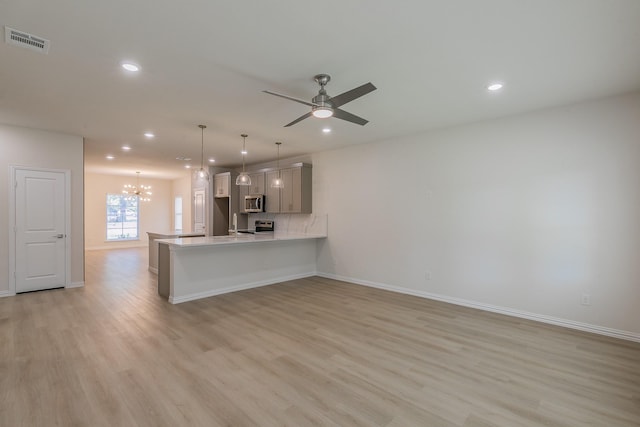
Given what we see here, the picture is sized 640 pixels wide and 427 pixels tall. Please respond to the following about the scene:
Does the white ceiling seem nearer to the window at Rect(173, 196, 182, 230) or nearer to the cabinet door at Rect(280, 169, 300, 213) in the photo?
the cabinet door at Rect(280, 169, 300, 213)

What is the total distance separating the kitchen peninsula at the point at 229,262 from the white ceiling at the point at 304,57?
1.98m

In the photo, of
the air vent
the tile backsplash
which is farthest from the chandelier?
the air vent

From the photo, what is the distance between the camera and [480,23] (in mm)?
2266

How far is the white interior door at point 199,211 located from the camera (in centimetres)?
908

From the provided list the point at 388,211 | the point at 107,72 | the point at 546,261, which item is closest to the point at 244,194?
the point at 388,211

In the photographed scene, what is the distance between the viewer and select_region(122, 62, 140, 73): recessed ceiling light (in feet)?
9.31

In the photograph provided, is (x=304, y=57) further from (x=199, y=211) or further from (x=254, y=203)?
(x=199, y=211)

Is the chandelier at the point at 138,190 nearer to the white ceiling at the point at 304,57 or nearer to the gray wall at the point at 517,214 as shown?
the white ceiling at the point at 304,57

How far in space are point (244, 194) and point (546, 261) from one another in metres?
6.77

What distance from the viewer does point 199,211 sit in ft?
30.5

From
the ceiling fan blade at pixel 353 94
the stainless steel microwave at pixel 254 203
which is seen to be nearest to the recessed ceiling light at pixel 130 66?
the ceiling fan blade at pixel 353 94

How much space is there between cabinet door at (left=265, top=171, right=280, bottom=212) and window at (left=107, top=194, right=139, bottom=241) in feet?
24.9

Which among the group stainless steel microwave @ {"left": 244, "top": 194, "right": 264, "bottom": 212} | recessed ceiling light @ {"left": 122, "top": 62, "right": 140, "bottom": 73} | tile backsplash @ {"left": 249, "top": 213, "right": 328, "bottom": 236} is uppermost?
recessed ceiling light @ {"left": 122, "top": 62, "right": 140, "bottom": 73}

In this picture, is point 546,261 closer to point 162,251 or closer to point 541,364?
point 541,364
